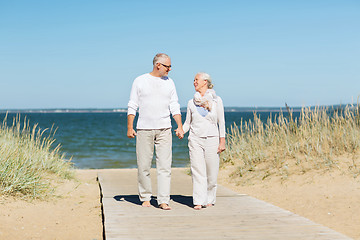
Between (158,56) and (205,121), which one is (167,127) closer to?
(205,121)

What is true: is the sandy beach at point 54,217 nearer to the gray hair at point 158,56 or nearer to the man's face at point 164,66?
the man's face at point 164,66

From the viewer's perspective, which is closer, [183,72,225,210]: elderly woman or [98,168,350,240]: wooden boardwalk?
[98,168,350,240]: wooden boardwalk

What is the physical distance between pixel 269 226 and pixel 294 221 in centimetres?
44

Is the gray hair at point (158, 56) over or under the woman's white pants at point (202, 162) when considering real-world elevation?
over

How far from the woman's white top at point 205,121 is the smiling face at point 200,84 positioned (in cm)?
19

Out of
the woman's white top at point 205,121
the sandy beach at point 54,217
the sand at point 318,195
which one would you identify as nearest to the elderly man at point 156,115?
the woman's white top at point 205,121

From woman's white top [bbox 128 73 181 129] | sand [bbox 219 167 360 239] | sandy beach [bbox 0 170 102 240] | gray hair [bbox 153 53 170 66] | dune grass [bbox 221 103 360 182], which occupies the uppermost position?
gray hair [bbox 153 53 170 66]

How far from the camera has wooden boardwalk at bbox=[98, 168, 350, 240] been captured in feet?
15.1

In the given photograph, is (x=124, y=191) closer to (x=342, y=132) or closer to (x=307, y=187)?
(x=307, y=187)

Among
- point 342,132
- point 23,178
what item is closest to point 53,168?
point 23,178

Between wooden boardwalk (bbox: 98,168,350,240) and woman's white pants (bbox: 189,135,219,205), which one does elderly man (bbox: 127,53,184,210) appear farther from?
wooden boardwalk (bbox: 98,168,350,240)

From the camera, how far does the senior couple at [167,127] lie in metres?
5.61

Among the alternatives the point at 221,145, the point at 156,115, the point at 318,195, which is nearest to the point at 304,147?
the point at 318,195

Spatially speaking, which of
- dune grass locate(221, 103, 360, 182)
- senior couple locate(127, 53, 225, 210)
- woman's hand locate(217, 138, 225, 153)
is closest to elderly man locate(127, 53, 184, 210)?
senior couple locate(127, 53, 225, 210)
